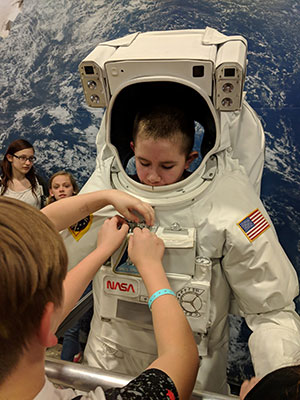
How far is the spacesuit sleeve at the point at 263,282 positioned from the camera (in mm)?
1059

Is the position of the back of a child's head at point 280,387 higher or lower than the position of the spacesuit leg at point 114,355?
higher

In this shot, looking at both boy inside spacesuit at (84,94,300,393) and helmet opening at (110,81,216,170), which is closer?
boy inside spacesuit at (84,94,300,393)

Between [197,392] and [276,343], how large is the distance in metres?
0.39

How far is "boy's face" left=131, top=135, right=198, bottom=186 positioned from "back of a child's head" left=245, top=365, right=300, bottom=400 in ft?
2.57

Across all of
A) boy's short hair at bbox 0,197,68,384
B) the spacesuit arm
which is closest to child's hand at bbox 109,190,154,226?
the spacesuit arm

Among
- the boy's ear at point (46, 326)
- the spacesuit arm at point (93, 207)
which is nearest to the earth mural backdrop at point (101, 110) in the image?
the spacesuit arm at point (93, 207)

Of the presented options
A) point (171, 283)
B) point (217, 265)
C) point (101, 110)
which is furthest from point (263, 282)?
point (101, 110)

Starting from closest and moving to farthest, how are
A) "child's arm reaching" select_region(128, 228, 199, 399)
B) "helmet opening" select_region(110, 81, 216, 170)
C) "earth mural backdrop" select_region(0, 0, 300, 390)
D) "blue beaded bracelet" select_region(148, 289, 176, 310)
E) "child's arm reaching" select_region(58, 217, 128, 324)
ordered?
"child's arm reaching" select_region(128, 228, 199, 399) < "blue beaded bracelet" select_region(148, 289, 176, 310) < "child's arm reaching" select_region(58, 217, 128, 324) < "helmet opening" select_region(110, 81, 216, 170) < "earth mural backdrop" select_region(0, 0, 300, 390)

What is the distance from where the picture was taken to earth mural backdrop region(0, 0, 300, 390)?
7.74 ft

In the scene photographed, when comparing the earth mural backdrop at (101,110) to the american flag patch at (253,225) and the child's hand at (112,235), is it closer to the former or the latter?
the american flag patch at (253,225)

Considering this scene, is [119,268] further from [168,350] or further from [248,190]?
[248,190]

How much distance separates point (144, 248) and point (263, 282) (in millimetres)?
450

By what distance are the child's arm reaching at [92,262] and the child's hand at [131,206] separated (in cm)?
5

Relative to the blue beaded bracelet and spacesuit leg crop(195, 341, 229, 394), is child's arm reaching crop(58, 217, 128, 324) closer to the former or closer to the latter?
the blue beaded bracelet
